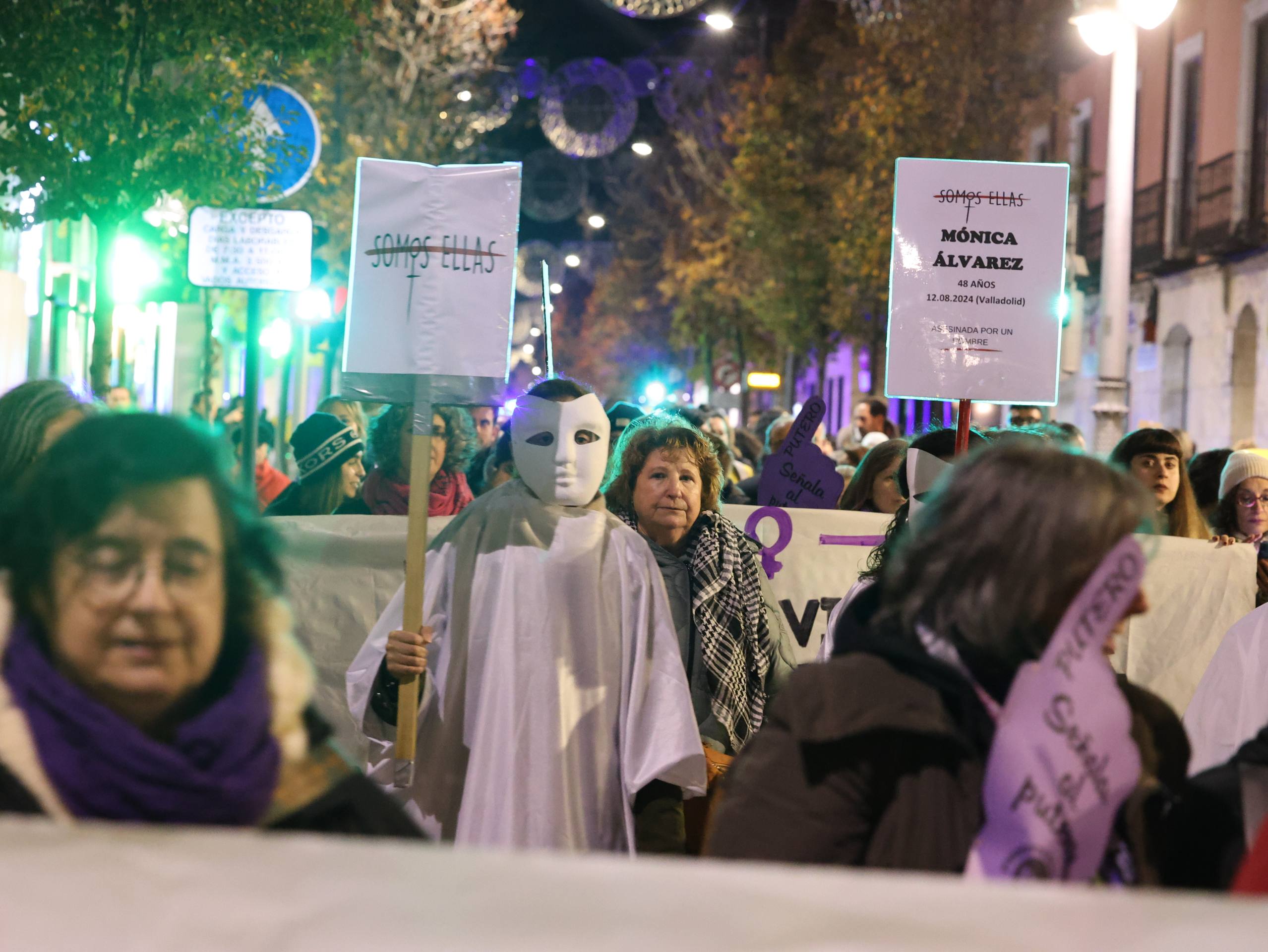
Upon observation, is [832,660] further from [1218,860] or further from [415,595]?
[415,595]

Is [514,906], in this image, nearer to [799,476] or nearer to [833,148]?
[799,476]

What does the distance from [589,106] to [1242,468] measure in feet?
110

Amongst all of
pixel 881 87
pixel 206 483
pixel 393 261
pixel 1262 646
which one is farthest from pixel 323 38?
pixel 881 87

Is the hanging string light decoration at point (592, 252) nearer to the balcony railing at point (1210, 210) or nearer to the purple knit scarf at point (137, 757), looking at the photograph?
the balcony railing at point (1210, 210)

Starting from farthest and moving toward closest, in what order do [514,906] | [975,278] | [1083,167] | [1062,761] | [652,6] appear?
1. [1083,167]
2. [652,6]
3. [975,278]
4. [1062,761]
5. [514,906]

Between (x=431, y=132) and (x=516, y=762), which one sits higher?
(x=431, y=132)

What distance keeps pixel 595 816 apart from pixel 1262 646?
184 cm

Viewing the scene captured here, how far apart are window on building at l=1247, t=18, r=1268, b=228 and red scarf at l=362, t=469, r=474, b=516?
19101 millimetres

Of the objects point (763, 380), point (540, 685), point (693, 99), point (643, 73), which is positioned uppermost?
point (643, 73)

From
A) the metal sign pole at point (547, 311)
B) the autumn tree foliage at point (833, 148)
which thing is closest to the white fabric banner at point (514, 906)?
the metal sign pole at point (547, 311)

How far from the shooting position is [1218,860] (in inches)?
89.5

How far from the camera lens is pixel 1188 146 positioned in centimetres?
2714

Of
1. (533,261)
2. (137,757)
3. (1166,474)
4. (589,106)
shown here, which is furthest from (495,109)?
(533,261)

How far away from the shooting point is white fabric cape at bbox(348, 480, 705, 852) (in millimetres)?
4406
